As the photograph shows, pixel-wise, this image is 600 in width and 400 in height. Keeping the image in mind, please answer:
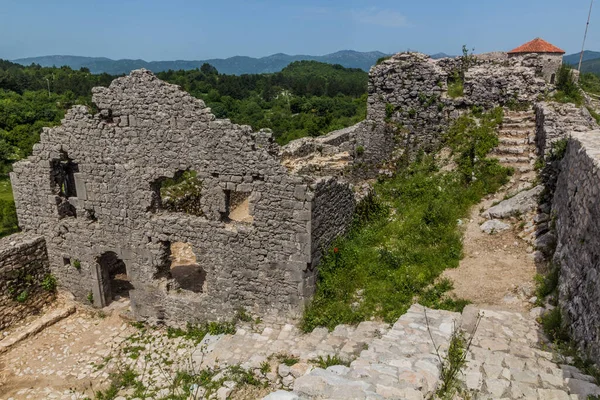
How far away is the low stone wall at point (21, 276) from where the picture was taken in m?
11.3

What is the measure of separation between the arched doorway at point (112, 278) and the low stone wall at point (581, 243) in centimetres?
1013

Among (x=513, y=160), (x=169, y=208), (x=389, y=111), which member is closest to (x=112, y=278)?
(x=169, y=208)

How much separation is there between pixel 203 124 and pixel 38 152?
15.9 feet

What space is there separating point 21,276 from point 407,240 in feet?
32.3

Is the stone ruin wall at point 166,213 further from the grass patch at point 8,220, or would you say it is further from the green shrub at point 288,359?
the grass patch at point 8,220

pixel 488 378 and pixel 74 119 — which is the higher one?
pixel 74 119

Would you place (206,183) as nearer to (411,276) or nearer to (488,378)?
(411,276)

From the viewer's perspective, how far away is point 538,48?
39125mm

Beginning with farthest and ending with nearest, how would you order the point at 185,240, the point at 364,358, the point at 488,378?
the point at 185,240, the point at 364,358, the point at 488,378

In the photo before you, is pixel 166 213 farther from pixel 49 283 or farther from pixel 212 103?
pixel 212 103

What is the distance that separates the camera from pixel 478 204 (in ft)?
38.9

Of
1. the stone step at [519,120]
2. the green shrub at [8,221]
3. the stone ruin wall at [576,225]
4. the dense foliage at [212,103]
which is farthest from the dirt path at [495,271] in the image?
the green shrub at [8,221]

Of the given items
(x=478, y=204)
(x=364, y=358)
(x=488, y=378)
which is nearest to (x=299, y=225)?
(x=364, y=358)

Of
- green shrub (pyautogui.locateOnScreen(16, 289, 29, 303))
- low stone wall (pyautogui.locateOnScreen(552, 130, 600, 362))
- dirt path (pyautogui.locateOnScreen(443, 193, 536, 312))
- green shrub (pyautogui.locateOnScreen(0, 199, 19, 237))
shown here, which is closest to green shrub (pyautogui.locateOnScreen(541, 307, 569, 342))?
low stone wall (pyautogui.locateOnScreen(552, 130, 600, 362))
